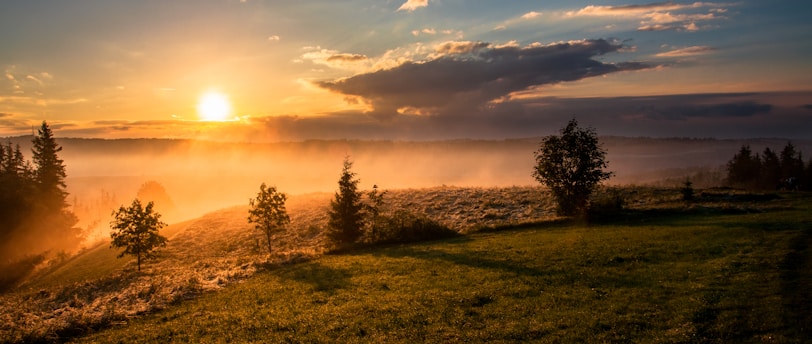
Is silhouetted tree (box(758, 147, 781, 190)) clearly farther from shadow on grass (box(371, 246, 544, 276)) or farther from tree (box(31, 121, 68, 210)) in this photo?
tree (box(31, 121, 68, 210))

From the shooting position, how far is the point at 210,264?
4519 cm

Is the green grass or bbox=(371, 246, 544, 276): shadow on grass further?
bbox=(371, 246, 544, 276): shadow on grass

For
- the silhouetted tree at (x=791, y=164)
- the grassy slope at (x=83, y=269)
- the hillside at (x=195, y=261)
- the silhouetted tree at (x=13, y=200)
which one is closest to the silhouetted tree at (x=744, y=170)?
the silhouetted tree at (x=791, y=164)

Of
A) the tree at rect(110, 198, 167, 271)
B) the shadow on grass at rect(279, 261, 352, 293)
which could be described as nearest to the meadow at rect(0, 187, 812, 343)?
the shadow on grass at rect(279, 261, 352, 293)

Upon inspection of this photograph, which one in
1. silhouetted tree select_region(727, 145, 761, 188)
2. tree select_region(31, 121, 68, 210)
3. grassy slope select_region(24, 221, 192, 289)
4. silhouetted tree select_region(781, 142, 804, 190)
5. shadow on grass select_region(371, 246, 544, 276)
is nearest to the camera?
shadow on grass select_region(371, 246, 544, 276)

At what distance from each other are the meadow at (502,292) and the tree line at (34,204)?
49575mm

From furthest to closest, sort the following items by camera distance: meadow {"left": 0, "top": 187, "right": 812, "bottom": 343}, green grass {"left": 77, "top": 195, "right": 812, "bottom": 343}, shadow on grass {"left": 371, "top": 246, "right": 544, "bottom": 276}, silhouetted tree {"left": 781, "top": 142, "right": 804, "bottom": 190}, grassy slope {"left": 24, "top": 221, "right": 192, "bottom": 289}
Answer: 1. silhouetted tree {"left": 781, "top": 142, "right": 804, "bottom": 190}
2. grassy slope {"left": 24, "top": 221, "right": 192, "bottom": 289}
3. shadow on grass {"left": 371, "top": 246, "right": 544, "bottom": 276}
4. meadow {"left": 0, "top": 187, "right": 812, "bottom": 343}
5. green grass {"left": 77, "top": 195, "right": 812, "bottom": 343}

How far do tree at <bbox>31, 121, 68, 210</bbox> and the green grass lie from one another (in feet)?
253

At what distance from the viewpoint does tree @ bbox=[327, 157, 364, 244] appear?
5009cm

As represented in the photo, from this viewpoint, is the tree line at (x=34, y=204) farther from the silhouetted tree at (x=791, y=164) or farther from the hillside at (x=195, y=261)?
the silhouetted tree at (x=791, y=164)

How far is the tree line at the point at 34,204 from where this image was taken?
74.6 meters

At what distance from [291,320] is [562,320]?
1411 centimetres

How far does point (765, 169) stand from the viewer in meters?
116

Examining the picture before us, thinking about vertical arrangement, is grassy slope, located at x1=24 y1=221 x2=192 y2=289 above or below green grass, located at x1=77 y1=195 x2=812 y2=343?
below
